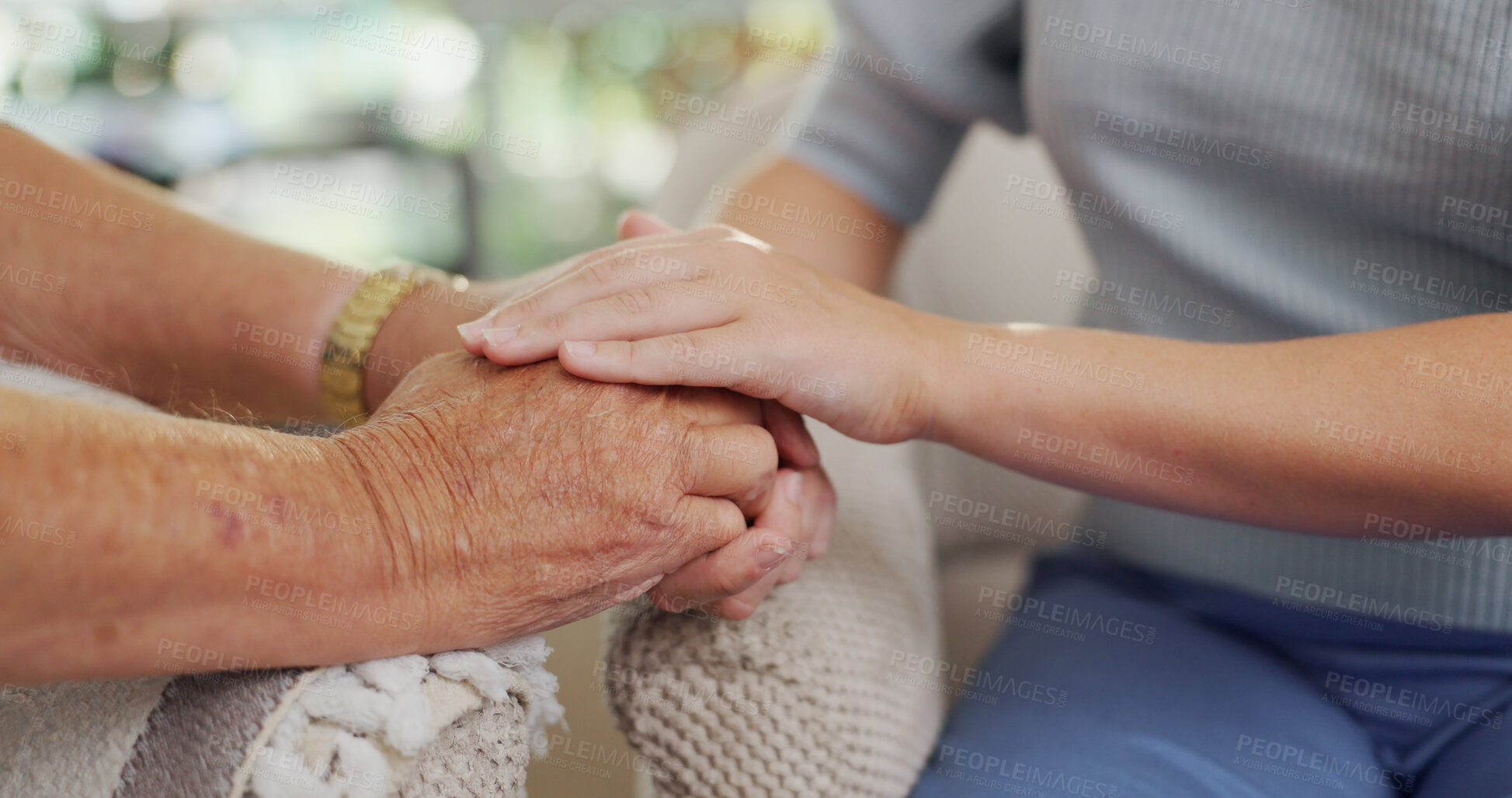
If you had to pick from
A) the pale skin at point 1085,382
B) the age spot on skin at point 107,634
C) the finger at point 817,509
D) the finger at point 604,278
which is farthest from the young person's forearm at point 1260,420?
the age spot on skin at point 107,634

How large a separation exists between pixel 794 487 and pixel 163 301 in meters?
0.57

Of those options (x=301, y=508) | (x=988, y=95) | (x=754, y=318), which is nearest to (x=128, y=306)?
(x=301, y=508)

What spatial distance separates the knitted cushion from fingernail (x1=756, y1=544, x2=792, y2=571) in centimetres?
6

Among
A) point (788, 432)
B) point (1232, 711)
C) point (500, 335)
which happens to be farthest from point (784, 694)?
point (1232, 711)

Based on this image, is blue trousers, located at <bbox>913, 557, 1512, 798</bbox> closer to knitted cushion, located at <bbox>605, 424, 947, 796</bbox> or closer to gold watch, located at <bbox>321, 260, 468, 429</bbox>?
knitted cushion, located at <bbox>605, 424, 947, 796</bbox>

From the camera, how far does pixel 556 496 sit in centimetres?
60

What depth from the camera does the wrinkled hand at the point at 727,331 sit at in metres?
0.65

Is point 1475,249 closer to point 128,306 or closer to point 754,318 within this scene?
point 754,318

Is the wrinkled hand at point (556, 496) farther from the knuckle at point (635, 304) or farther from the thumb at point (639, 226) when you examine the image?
the thumb at point (639, 226)

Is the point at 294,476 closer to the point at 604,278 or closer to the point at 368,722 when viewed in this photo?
the point at 368,722

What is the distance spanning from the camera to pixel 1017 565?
1.34 metres

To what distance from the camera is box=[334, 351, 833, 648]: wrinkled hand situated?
57 centimetres

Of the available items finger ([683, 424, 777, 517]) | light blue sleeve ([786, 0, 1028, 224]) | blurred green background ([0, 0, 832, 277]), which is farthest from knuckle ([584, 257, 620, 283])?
blurred green background ([0, 0, 832, 277])

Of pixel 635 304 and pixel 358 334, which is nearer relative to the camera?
pixel 635 304
